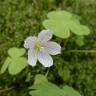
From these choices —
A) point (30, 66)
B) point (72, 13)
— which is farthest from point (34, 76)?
point (72, 13)

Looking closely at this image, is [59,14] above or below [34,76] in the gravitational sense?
above

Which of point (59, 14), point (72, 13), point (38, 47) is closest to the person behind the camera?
point (38, 47)

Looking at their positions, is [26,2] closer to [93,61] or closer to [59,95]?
[93,61]

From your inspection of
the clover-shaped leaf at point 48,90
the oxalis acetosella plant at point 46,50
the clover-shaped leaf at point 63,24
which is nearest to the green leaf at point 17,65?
the oxalis acetosella plant at point 46,50

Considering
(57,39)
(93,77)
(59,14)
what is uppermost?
(59,14)

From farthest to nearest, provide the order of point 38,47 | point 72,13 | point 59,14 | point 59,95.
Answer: point 72,13 < point 59,14 < point 38,47 < point 59,95

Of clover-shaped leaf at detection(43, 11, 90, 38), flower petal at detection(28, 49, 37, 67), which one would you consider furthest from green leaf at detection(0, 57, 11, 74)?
clover-shaped leaf at detection(43, 11, 90, 38)

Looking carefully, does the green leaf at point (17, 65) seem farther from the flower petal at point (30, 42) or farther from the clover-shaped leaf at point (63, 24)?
the clover-shaped leaf at point (63, 24)
